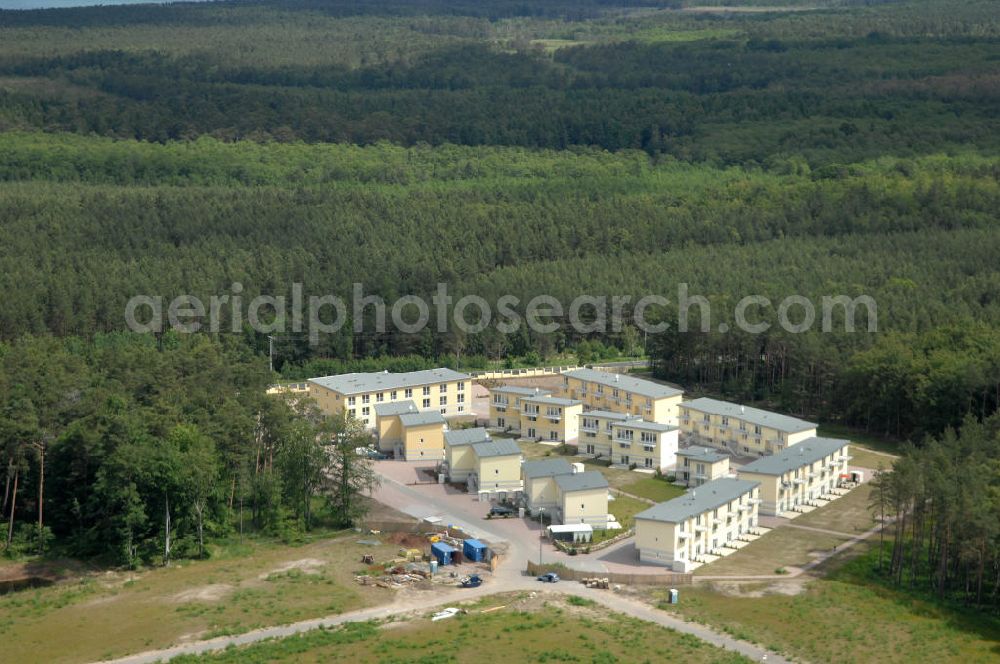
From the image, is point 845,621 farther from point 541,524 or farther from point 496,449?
point 496,449

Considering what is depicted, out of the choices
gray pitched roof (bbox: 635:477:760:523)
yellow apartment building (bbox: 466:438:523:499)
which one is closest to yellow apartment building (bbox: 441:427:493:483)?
yellow apartment building (bbox: 466:438:523:499)

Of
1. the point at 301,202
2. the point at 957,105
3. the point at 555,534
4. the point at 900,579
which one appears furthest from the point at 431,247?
the point at 957,105

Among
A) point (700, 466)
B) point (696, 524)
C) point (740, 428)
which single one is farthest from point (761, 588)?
point (740, 428)

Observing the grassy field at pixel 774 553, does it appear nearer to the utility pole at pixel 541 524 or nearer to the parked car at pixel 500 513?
the utility pole at pixel 541 524

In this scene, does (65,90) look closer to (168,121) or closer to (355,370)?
(168,121)

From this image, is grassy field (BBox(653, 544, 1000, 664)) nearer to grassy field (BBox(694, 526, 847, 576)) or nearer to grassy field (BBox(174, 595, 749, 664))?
grassy field (BBox(694, 526, 847, 576))

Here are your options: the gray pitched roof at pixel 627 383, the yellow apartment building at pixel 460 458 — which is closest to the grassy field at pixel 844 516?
the gray pitched roof at pixel 627 383

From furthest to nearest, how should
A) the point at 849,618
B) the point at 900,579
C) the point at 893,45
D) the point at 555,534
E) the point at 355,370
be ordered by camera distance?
the point at 893,45, the point at 355,370, the point at 555,534, the point at 900,579, the point at 849,618
